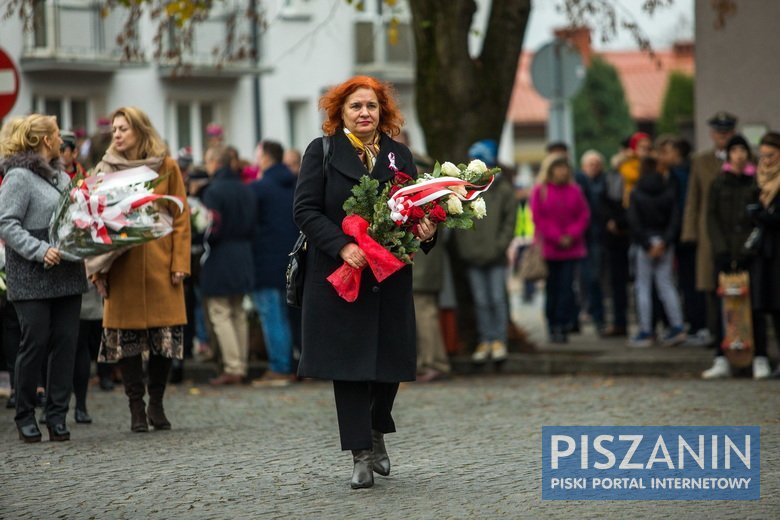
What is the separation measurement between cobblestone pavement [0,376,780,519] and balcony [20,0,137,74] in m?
23.1

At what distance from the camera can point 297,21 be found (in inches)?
1567

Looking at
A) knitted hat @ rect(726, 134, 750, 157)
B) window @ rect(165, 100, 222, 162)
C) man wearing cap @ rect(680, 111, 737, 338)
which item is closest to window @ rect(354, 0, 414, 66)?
window @ rect(165, 100, 222, 162)

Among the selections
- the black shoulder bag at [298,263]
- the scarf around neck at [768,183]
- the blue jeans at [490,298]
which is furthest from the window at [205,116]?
the black shoulder bag at [298,263]

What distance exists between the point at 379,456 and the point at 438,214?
4.46 ft

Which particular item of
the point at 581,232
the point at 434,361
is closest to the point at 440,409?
the point at 434,361

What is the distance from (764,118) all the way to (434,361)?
4758 mm

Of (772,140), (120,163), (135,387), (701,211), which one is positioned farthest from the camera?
(701,211)

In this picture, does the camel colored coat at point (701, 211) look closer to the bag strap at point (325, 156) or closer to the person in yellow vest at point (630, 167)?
the person in yellow vest at point (630, 167)

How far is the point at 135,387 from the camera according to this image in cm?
1068

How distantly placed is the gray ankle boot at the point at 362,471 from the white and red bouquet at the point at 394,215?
2.67 ft

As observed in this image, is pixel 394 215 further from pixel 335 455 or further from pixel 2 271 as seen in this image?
pixel 2 271

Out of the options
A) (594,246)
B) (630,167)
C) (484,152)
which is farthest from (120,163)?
(594,246)

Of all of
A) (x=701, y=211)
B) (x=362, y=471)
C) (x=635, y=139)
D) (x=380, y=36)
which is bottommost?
(x=362, y=471)

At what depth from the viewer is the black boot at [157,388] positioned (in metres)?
10.7
